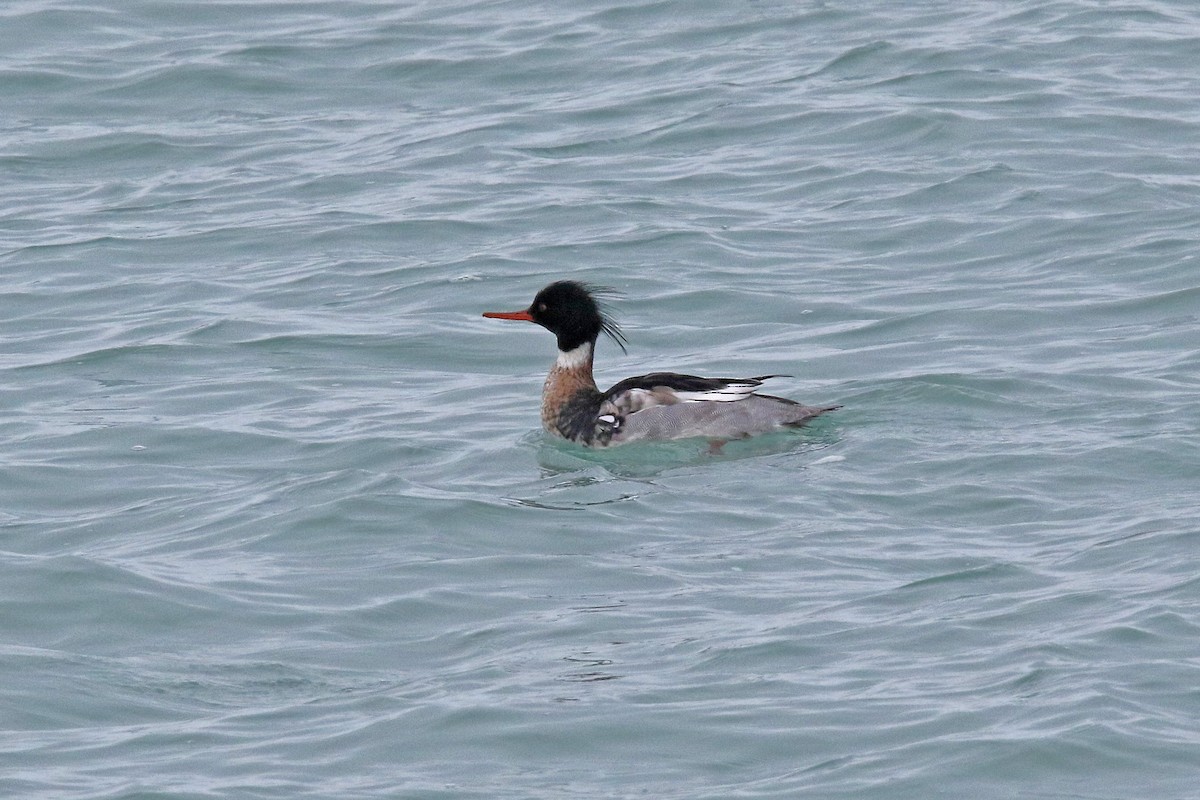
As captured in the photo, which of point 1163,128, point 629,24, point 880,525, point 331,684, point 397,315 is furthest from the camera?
point 629,24

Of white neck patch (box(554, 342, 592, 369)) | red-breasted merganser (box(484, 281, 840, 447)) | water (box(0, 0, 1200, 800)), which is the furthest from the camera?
white neck patch (box(554, 342, 592, 369))

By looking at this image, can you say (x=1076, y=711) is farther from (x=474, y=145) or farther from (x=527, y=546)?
(x=474, y=145)

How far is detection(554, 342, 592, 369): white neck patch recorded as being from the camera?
1272cm

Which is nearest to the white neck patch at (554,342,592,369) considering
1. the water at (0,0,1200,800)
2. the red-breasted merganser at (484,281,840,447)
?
the red-breasted merganser at (484,281,840,447)

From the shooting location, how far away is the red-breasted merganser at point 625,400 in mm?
11766

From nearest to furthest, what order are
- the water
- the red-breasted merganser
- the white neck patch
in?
the water, the red-breasted merganser, the white neck patch

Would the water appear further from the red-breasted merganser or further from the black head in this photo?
the black head

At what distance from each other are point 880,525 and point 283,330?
5.64 meters

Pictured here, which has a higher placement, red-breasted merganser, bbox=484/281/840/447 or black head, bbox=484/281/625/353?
black head, bbox=484/281/625/353

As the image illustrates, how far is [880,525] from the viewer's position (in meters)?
9.95

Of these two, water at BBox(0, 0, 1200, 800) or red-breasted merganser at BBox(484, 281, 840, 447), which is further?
red-breasted merganser at BBox(484, 281, 840, 447)

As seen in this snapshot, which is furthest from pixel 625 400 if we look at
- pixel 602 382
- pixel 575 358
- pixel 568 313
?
pixel 602 382

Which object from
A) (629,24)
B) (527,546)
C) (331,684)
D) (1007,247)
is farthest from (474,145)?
(331,684)

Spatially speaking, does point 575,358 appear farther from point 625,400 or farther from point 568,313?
point 625,400
